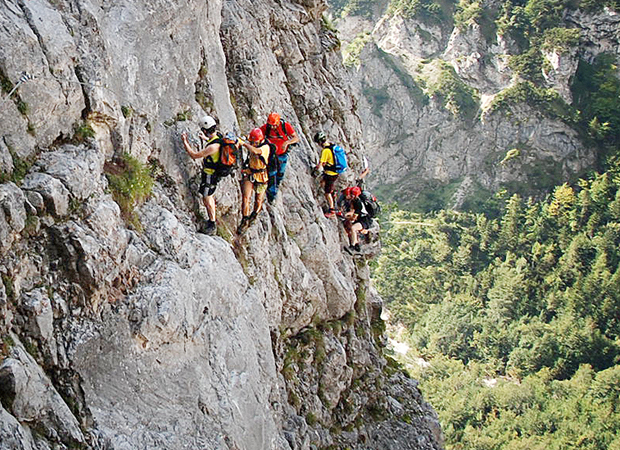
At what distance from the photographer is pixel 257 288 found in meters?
13.1

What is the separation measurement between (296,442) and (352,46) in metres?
111

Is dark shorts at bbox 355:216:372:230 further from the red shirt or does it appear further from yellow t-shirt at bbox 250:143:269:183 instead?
yellow t-shirt at bbox 250:143:269:183

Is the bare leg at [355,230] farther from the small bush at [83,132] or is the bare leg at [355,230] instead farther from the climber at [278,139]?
the small bush at [83,132]

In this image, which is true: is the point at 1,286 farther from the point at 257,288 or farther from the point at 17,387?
the point at 257,288

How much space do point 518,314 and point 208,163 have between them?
79979 millimetres

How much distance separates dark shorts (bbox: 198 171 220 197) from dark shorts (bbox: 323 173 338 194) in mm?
6223

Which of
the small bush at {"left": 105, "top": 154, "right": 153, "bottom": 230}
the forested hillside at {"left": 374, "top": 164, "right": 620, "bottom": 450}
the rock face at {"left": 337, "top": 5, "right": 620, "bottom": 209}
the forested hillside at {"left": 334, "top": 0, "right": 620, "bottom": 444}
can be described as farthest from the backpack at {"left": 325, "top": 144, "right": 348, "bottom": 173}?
the rock face at {"left": 337, "top": 5, "right": 620, "bottom": 209}

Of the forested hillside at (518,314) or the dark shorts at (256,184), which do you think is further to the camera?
the forested hillside at (518,314)

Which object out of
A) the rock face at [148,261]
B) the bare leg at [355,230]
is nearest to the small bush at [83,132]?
the rock face at [148,261]

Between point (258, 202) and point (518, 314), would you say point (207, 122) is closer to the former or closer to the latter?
point (258, 202)

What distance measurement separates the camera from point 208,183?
11.7 meters

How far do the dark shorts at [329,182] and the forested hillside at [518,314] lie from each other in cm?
5267

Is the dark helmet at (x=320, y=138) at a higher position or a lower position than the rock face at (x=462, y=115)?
lower

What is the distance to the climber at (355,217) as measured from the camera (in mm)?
18922
